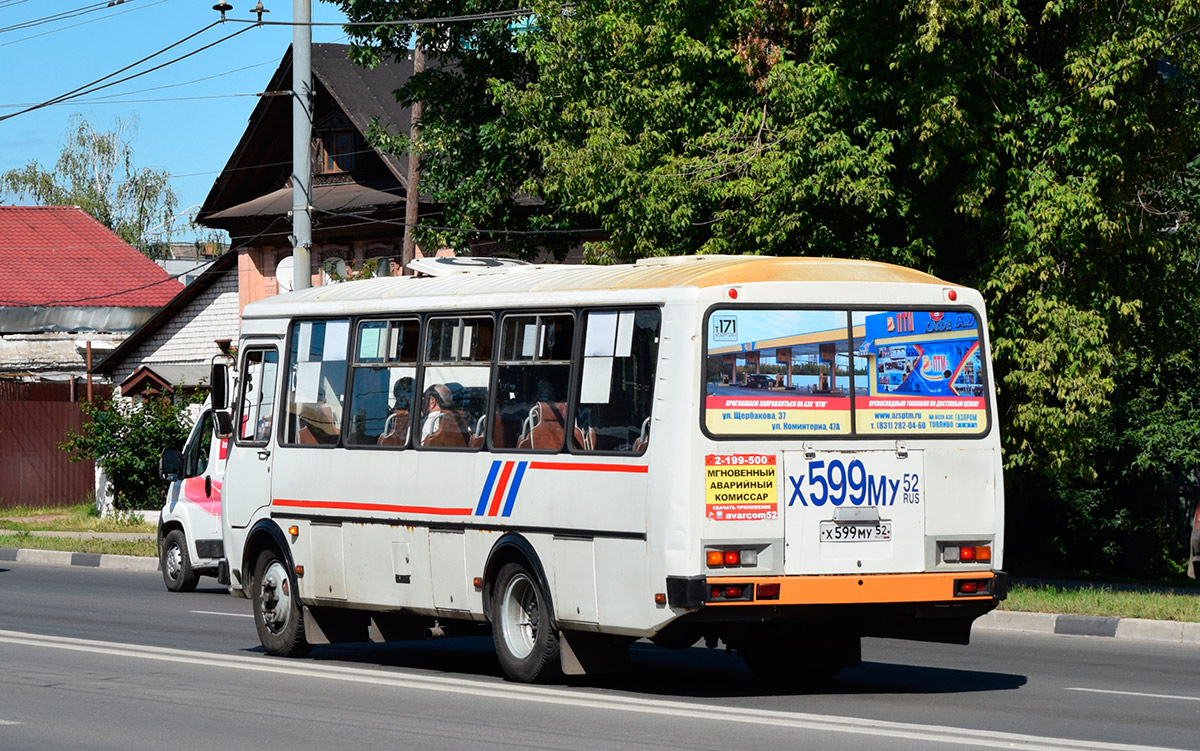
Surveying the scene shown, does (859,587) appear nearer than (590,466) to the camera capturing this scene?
Yes

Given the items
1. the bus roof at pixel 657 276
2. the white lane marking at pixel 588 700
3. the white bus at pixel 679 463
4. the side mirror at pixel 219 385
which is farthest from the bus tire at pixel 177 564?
the bus roof at pixel 657 276

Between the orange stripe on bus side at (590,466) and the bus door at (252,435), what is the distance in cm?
325

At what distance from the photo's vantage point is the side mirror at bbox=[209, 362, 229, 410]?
555 inches

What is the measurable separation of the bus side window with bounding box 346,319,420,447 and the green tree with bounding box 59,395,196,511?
2232cm

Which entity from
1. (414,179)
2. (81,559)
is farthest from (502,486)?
(414,179)

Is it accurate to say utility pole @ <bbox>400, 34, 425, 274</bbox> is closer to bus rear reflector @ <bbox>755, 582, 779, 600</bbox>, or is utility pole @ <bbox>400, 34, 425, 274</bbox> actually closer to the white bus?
the white bus

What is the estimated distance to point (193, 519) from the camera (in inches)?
812

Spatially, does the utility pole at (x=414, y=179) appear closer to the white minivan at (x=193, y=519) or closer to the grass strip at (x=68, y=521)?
the grass strip at (x=68, y=521)

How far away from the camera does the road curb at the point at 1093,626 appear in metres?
15.4

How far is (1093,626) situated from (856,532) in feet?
20.8

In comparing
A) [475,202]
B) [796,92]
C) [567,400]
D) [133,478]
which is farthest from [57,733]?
[133,478]

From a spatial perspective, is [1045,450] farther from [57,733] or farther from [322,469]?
[57,733]

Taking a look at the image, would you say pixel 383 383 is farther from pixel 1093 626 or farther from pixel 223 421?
pixel 1093 626

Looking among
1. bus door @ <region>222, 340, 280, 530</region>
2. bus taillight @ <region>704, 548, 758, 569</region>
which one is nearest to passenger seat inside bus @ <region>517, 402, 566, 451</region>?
bus taillight @ <region>704, 548, 758, 569</region>
